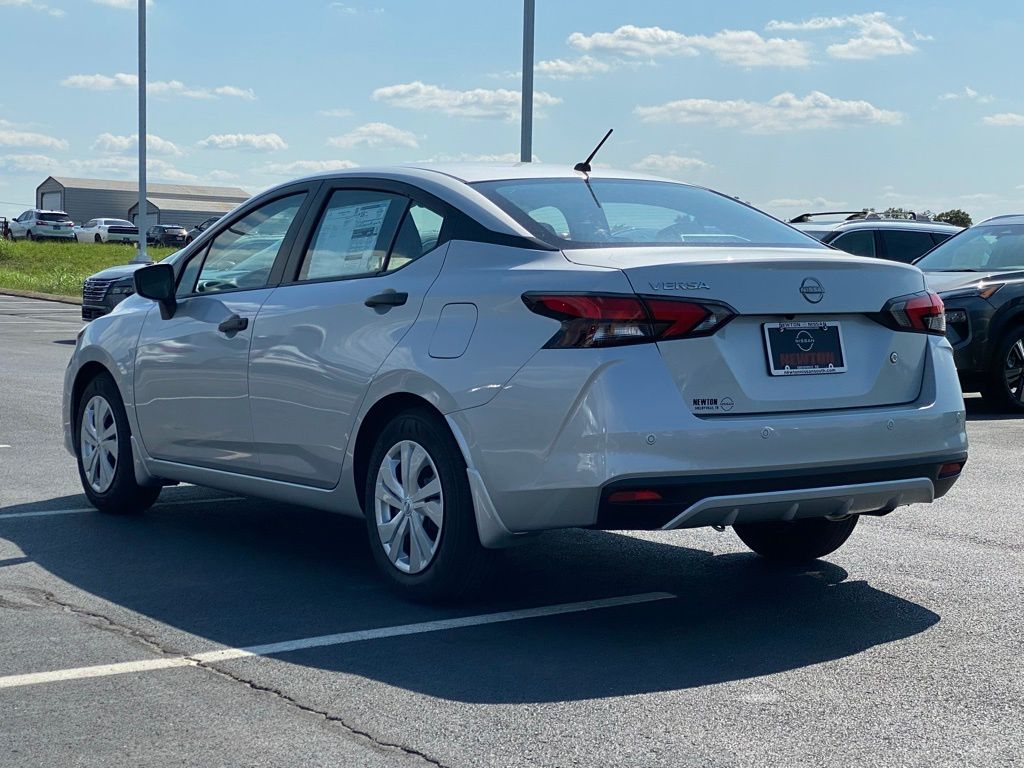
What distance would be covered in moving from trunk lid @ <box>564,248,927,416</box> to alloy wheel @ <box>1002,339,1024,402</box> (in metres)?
7.80

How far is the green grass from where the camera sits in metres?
44.4

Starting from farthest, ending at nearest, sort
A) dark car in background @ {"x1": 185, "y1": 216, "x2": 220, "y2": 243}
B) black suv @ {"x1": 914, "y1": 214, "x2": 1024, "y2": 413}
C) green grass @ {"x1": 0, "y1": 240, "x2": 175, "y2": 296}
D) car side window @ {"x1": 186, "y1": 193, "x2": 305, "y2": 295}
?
green grass @ {"x1": 0, "y1": 240, "x2": 175, "y2": 296}
black suv @ {"x1": 914, "y1": 214, "x2": 1024, "y2": 413}
dark car in background @ {"x1": 185, "y1": 216, "x2": 220, "y2": 243}
car side window @ {"x1": 186, "y1": 193, "x2": 305, "y2": 295}

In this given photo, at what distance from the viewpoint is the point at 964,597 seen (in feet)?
19.4

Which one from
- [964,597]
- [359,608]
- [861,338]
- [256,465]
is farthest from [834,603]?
[256,465]

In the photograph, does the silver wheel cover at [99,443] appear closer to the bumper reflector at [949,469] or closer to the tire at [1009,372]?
the bumper reflector at [949,469]

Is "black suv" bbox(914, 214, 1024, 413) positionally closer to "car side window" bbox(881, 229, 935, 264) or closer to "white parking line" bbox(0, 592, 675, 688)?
"car side window" bbox(881, 229, 935, 264)

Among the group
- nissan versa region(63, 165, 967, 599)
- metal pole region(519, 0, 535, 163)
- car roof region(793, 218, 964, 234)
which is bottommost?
nissan versa region(63, 165, 967, 599)

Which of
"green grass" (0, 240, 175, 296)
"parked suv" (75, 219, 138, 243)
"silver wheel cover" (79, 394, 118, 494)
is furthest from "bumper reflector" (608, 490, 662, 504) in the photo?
"parked suv" (75, 219, 138, 243)

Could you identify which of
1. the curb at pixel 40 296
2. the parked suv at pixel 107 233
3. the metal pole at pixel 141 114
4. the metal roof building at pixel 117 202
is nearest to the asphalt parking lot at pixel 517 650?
the curb at pixel 40 296

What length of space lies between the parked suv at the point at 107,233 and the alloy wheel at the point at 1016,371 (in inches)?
2859

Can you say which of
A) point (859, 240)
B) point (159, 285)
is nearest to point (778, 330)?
point (159, 285)

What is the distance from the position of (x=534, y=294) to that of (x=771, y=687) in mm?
1548

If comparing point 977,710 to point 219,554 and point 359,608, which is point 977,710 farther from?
point 219,554

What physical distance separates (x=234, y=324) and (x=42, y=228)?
7571 cm
